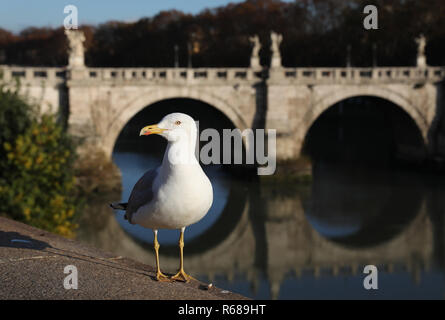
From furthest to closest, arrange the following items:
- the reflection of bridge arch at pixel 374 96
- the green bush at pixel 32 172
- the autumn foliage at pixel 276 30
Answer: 1. the autumn foliage at pixel 276 30
2. the reflection of bridge arch at pixel 374 96
3. the green bush at pixel 32 172

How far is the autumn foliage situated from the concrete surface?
34785 millimetres

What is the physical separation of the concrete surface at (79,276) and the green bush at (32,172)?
758 cm

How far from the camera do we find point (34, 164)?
1459cm

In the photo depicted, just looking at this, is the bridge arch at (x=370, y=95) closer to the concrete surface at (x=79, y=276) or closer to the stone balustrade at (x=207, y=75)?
the stone balustrade at (x=207, y=75)

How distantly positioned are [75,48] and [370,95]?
1435cm

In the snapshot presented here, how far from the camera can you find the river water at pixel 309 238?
16.1 m

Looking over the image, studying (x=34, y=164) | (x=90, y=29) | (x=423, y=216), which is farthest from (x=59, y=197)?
(x=90, y=29)

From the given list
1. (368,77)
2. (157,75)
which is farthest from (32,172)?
(368,77)

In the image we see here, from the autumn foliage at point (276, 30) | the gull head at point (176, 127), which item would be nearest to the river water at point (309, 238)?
the gull head at point (176, 127)

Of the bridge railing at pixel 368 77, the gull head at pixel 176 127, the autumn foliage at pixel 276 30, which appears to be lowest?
the gull head at pixel 176 127

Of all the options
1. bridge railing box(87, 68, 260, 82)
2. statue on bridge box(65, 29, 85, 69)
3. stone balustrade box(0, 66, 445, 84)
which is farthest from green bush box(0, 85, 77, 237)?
bridge railing box(87, 68, 260, 82)

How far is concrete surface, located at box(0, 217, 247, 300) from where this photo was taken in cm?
470

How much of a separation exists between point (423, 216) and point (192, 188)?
19820 mm

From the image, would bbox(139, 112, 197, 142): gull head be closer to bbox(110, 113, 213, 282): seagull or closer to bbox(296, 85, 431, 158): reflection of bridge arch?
bbox(110, 113, 213, 282): seagull
